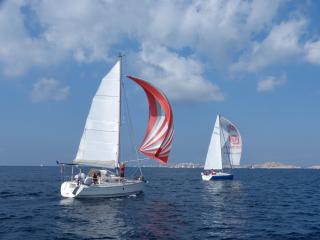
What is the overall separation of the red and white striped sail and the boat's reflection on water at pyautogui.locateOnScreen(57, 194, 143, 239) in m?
5.04

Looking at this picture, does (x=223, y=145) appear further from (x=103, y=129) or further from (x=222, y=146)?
(x=103, y=129)

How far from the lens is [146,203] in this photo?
107 feet

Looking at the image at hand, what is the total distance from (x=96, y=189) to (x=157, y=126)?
8325 millimetres

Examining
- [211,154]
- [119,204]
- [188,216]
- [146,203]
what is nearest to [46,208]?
[119,204]

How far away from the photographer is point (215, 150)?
7012 cm

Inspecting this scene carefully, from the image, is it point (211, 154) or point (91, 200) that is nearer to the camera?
point (91, 200)

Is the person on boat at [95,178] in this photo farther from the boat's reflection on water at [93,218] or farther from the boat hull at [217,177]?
the boat hull at [217,177]

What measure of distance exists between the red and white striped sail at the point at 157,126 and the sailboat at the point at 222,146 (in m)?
33.1

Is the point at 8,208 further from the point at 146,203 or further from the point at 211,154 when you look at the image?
the point at 211,154

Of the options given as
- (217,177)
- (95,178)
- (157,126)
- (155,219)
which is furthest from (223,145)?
(155,219)

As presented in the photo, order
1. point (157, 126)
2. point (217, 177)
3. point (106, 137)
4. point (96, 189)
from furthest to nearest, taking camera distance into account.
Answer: point (217, 177)
point (157, 126)
point (106, 137)
point (96, 189)

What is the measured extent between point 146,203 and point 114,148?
569 centimetres

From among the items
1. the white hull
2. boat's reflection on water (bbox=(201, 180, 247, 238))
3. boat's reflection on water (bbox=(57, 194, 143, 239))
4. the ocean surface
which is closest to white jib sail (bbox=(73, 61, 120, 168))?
the white hull

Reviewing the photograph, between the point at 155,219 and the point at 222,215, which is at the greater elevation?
the point at 155,219
